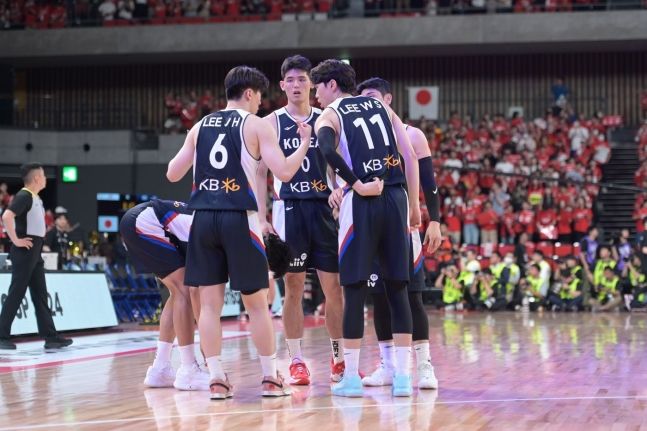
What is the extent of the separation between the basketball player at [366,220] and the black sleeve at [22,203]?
16.6 feet

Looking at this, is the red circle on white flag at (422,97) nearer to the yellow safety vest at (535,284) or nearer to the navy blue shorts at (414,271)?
the yellow safety vest at (535,284)

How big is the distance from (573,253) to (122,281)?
34.5ft

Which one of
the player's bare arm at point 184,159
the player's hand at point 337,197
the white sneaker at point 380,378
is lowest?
the white sneaker at point 380,378

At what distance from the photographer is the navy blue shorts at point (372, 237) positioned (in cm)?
682

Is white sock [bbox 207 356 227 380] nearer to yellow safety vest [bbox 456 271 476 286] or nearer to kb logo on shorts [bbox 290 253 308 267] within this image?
kb logo on shorts [bbox 290 253 308 267]

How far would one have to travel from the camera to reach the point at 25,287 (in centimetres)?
1095

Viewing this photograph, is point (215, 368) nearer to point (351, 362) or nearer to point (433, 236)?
point (351, 362)

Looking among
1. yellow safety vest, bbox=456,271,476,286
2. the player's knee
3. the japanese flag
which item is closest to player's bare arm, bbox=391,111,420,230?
the player's knee

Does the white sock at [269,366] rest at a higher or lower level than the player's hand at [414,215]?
lower

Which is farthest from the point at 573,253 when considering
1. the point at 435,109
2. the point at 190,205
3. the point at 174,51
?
the point at 190,205

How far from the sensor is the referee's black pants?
10914mm

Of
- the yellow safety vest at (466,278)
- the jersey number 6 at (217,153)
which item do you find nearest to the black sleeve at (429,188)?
the jersey number 6 at (217,153)

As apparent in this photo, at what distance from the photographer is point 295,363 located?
25.1ft

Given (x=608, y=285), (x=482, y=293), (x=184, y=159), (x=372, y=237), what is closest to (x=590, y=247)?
(x=608, y=285)
